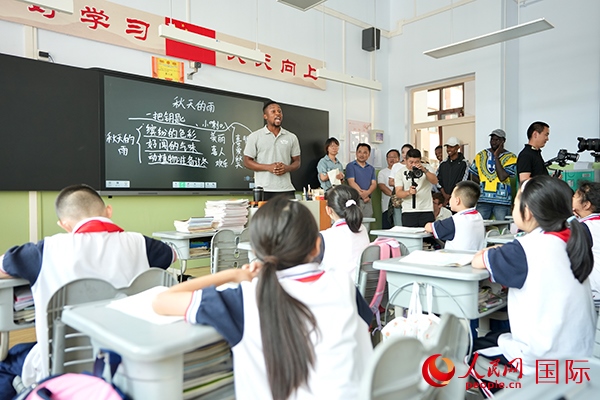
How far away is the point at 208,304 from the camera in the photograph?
94 centimetres

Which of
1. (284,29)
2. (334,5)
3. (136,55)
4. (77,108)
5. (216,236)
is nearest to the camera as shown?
(216,236)

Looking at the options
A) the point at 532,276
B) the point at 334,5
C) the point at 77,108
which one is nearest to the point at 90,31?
the point at 77,108

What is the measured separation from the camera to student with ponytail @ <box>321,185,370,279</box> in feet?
7.58

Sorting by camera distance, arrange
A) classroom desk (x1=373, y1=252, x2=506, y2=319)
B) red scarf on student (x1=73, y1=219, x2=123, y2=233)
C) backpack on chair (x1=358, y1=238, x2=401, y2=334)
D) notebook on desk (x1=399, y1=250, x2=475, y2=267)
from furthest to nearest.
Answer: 1. backpack on chair (x1=358, y1=238, x2=401, y2=334)
2. notebook on desk (x1=399, y1=250, x2=475, y2=267)
3. classroom desk (x1=373, y1=252, x2=506, y2=319)
4. red scarf on student (x1=73, y1=219, x2=123, y2=233)

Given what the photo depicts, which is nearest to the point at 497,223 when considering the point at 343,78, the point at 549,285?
the point at 343,78

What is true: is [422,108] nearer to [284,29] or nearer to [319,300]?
[284,29]

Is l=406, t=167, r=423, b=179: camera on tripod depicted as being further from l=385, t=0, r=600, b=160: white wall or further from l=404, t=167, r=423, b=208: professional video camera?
l=385, t=0, r=600, b=160: white wall

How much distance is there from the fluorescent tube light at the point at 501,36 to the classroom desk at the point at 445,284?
344cm

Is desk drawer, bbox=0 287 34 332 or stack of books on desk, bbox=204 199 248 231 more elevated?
stack of books on desk, bbox=204 199 248 231

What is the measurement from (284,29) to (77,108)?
9.86ft

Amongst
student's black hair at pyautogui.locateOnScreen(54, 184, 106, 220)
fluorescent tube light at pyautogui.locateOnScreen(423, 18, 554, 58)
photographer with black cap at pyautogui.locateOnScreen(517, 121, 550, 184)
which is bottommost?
student's black hair at pyautogui.locateOnScreen(54, 184, 106, 220)

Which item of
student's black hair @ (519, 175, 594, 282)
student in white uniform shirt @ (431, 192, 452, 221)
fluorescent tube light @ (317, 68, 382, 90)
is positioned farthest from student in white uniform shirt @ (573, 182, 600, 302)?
fluorescent tube light @ (317, 68, 382, 90)

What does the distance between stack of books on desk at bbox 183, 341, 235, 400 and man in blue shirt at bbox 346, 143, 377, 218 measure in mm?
5034

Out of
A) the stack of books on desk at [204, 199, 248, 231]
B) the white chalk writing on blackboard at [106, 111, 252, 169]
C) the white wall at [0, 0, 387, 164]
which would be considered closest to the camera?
the stack of books on desk at [204, 199, 248, 231]
